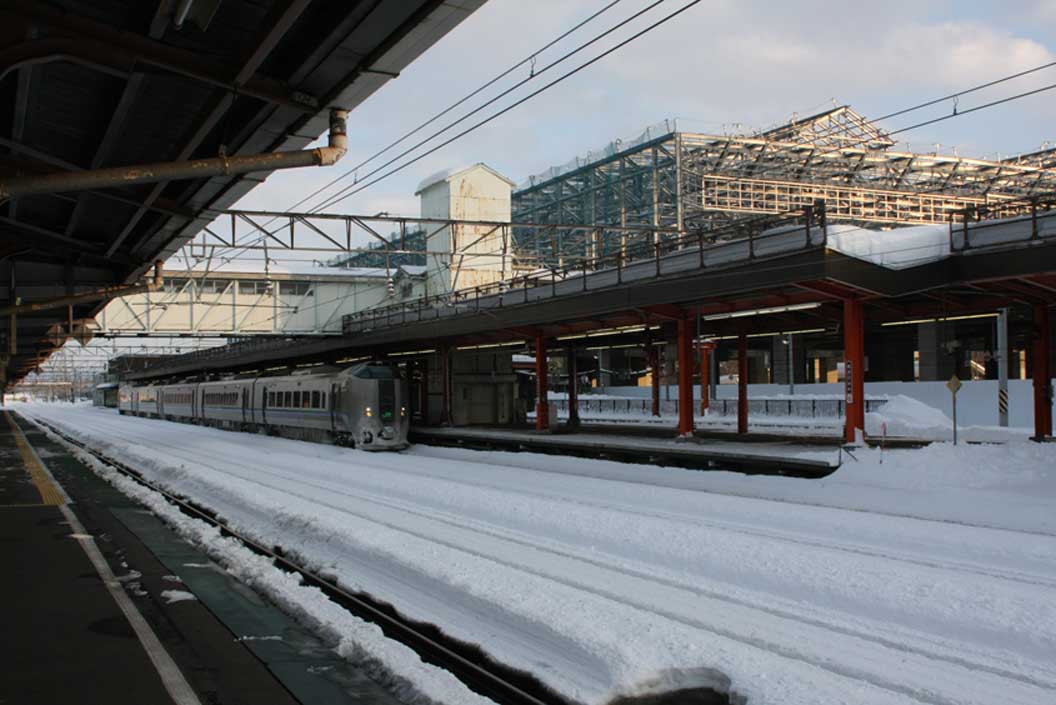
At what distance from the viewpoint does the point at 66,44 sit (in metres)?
8.43

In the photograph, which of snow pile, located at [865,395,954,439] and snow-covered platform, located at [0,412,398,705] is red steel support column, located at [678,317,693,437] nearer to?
snow pile, located at [865,395,954,439]

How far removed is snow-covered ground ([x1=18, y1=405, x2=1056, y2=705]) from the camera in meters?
7.20

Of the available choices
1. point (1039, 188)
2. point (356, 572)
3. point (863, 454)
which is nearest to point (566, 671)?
point (356, 572)

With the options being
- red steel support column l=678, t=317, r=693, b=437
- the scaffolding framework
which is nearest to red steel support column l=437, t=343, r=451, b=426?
red steel support column l=678, t=317, r=693, b=437

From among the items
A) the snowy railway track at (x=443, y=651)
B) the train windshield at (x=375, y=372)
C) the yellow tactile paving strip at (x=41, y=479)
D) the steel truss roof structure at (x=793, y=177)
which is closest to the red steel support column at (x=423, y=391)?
the train windshield at (x=375, y=372)

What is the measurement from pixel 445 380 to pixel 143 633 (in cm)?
2972

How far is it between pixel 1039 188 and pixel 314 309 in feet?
166

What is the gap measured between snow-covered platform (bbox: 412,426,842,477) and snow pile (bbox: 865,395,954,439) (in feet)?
25.9

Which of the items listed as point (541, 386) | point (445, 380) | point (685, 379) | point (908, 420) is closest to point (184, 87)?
point (685, 379)

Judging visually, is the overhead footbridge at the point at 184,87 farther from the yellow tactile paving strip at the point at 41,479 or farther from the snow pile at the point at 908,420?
the snow pile at the point at 908,420

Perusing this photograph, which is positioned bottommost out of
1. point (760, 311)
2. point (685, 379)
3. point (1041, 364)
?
point (685, 379)

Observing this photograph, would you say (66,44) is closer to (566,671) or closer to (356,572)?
(356,572)

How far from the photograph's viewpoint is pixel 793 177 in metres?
59.1

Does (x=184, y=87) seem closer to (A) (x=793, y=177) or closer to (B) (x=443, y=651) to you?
(B) (x=443, y=651)
